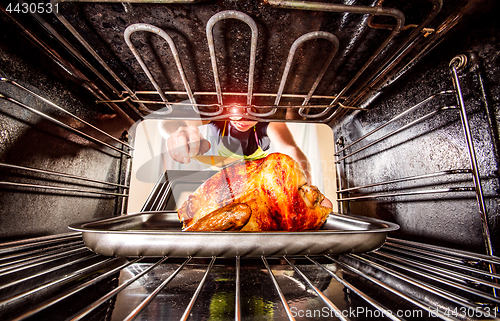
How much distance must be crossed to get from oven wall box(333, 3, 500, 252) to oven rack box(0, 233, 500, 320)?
108 millimetres

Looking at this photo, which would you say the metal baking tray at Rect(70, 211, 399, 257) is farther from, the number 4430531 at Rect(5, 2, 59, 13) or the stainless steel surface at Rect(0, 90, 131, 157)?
the number 4430531 at Rect(5, 2, 59, 13)

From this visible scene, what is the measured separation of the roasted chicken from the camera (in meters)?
0.98

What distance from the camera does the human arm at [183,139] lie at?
59.8 inches

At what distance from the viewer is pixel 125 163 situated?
56.1 inches

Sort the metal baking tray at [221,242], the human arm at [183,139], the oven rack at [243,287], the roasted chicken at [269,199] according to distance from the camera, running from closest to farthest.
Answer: the oven rack at [243,287], the metal baking tray at [221,242], the roasted chicken at [269,199], the human arm at [183,139]

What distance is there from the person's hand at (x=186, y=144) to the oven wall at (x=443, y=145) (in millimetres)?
1090

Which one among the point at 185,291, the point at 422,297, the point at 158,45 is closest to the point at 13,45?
the point at 158,45

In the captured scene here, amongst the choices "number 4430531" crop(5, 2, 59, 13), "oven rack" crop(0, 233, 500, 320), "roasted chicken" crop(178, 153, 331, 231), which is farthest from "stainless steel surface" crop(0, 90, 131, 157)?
"roasted chicken" crop(178, 153, 331, 231)

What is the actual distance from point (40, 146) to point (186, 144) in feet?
2.65

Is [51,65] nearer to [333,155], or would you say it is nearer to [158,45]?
[158,45]

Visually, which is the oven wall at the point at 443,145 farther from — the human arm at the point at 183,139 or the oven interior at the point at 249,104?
the human arm at the point at 183,139

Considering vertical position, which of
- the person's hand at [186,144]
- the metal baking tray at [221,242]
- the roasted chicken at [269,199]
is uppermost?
the person's hand at [186,144]

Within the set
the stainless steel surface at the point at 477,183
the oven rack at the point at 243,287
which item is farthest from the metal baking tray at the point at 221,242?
the stainless steel surface at the point at 477,183

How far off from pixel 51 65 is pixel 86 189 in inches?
22.3
